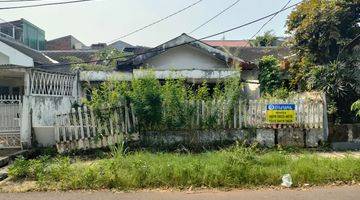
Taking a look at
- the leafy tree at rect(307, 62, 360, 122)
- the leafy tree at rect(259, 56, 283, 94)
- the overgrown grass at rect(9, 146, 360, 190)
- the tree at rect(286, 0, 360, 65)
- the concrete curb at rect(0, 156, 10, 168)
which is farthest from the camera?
the leafy tree at rect(259, 56, 283, 94)

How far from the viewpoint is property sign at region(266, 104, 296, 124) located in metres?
11.2

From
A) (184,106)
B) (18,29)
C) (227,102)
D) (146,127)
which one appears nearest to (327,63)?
(227,102)

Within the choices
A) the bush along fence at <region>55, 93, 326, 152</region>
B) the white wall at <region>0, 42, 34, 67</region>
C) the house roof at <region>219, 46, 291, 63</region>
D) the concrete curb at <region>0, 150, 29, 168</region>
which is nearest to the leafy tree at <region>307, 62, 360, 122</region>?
the bush along fence at <region>55, 93, 326, 152</region>

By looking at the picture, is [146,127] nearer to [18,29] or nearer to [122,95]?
[122,95]

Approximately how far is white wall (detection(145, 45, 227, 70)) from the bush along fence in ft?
19.0

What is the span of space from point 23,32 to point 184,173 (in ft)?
64.9

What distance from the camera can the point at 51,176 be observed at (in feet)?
26.0

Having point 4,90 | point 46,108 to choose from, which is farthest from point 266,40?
point 46,108

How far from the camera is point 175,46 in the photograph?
1582cm

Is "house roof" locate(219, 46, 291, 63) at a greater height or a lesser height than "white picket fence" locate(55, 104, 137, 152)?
greater

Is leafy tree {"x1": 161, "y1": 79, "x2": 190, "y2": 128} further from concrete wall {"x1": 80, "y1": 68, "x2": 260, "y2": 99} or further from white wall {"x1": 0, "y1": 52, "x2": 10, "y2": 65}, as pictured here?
white wall {"x1": 0, "y1": 52, "x2": 10, "y2": 65}

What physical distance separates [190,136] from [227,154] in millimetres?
2895

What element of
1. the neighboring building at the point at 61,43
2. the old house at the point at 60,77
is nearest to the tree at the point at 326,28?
the old house at the point at 60,77

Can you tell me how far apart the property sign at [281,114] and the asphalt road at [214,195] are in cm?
404
